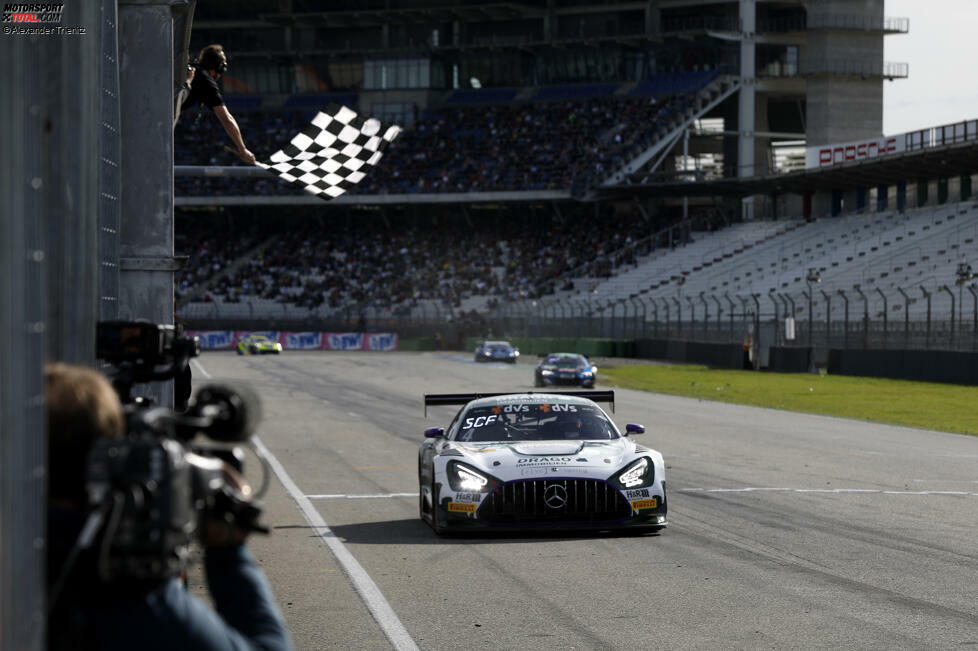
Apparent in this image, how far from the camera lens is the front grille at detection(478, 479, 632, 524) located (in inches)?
437

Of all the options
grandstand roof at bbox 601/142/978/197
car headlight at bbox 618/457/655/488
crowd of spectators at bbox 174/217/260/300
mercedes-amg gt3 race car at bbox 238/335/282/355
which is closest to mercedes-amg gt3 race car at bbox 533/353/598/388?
grandstand roof at bbox 601/142/978/197

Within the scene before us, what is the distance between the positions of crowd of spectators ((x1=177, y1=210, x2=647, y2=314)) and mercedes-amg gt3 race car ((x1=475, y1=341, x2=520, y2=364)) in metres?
14.2

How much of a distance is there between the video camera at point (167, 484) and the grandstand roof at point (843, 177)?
5653 cm

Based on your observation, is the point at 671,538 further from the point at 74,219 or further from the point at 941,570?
the point at 74,219

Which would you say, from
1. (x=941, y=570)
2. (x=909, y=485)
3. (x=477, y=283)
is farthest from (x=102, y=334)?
(x=477, y=283)

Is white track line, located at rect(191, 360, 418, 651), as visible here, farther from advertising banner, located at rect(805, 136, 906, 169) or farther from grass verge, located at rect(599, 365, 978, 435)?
advertising banner, located at rect(805, 136, 906, 169)

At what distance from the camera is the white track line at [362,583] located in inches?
295

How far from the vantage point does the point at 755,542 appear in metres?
10.7

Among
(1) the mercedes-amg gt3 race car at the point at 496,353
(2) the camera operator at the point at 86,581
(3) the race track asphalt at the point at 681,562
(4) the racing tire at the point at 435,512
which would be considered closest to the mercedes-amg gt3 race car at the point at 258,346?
(1) the mercedes-amg gt3 race car at the point at 496,353

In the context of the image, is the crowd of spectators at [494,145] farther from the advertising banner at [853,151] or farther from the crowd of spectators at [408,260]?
the advertising banner at [853,151]

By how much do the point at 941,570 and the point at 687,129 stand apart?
70007 mm

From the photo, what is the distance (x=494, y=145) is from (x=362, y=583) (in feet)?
243

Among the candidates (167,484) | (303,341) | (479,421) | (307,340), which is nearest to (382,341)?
(307,340)

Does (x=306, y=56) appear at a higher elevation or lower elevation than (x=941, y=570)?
higher
